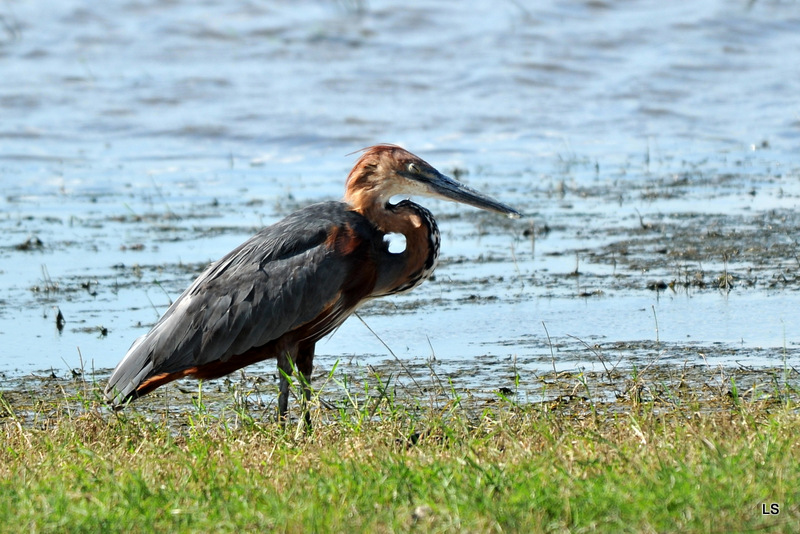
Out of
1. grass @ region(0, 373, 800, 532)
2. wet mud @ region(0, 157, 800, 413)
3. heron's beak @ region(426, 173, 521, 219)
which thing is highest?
heron's beak @ region(426, 173, 521, 219)

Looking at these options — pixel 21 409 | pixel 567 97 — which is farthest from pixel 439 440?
pixel 567 97

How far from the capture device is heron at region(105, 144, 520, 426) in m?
6.26

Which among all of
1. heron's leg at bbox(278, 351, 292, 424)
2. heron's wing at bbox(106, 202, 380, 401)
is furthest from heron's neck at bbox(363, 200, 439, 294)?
heron's leg at bbox(278, 351, 292, 424)

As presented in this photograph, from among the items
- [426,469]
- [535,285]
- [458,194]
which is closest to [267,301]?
[458,194]

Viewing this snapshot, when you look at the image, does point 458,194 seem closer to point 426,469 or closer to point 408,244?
point 408,244

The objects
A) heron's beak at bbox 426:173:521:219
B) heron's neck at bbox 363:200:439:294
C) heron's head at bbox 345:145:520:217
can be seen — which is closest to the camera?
heron's neck at bbox 363:200:439:294

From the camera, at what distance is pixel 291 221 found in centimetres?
651

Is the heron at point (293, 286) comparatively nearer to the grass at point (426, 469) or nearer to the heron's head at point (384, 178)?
the heron's head at point (384, 178)

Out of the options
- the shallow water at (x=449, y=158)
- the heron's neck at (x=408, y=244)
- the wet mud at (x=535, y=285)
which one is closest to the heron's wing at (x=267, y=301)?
the heron's neck at (x=408, y=244)

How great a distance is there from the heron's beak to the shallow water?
83 centimetres

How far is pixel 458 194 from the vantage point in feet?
22.4

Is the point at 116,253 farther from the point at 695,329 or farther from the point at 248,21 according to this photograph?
the point at 248,21

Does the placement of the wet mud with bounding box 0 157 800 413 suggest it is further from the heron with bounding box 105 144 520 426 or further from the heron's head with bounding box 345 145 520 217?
the heron's head with bounding box 345 145 520 217

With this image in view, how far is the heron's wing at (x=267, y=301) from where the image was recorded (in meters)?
6.25
